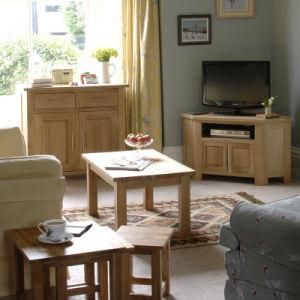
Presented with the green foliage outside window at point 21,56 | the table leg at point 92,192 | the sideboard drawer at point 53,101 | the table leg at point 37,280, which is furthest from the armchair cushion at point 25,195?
the green foliage outside window at point 21,56

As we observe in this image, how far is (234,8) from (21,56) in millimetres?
2325

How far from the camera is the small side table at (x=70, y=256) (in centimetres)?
287

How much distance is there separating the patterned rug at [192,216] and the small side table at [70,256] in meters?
1.43

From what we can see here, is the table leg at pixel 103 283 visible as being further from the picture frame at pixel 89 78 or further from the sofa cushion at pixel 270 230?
the picture frame at pixel 89 78

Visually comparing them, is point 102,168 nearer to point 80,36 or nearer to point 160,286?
point 160,286

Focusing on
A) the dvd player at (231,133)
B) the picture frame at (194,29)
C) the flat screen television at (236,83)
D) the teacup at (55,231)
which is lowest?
the teacup at (55,231)

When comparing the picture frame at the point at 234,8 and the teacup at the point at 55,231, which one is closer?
the teacup at the point at 55,231

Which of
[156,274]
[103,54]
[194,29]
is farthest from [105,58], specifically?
[156,274]

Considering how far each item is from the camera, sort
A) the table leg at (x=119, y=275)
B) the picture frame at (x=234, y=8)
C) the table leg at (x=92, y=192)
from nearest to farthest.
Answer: the table leg at (x=119, y=275) → the table leg at (x=92, y=192) → the picture frame at (x=234, y=8)

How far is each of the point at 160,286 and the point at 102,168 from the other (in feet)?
5.07

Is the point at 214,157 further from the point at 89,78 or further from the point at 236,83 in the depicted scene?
the point at 89,78

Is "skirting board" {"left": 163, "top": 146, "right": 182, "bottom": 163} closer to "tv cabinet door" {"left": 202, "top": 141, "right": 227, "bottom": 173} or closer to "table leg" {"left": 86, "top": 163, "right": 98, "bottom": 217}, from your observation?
"tv cabinet door" {"left": 202, "top": 141, "right": 227, "bottom": 173}

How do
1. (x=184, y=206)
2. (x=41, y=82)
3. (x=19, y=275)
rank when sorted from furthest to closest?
(x=41, y=82) < (x=184, y=206) < (x=19, y=275)

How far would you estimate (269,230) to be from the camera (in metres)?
2.81
